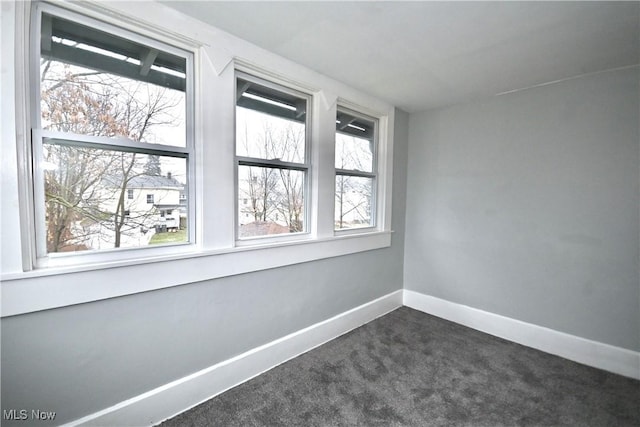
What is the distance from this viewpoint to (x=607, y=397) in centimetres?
188

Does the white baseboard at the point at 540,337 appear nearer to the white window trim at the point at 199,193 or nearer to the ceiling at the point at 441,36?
the white window trim at the point at 199,193

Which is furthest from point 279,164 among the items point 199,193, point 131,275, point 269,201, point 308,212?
point 131,275

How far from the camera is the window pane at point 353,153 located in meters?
2.72

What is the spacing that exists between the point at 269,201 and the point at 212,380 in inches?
52.3

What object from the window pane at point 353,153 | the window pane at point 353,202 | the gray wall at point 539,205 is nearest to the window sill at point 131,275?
the window pane at point 353,202

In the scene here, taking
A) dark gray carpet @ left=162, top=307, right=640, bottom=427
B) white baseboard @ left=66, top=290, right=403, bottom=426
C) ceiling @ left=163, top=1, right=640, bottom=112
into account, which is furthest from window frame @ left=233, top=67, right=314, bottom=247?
dark gray carpet @ left=162, top=307, right=640, bottom=427

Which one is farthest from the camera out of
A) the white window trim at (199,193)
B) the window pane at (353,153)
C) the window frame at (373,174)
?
the window frame at (373,174)

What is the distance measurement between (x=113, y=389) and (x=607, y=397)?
10.5 ft

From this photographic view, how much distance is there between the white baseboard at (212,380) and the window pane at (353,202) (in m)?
0.95

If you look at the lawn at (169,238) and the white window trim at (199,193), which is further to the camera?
the lawn at (169,238)

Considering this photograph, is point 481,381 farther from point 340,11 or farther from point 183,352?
point 340,11

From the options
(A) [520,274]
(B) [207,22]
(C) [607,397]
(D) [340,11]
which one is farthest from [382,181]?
(C) [607,397]

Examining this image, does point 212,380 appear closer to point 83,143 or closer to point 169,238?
point 169,238

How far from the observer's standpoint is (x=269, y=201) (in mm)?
2195
